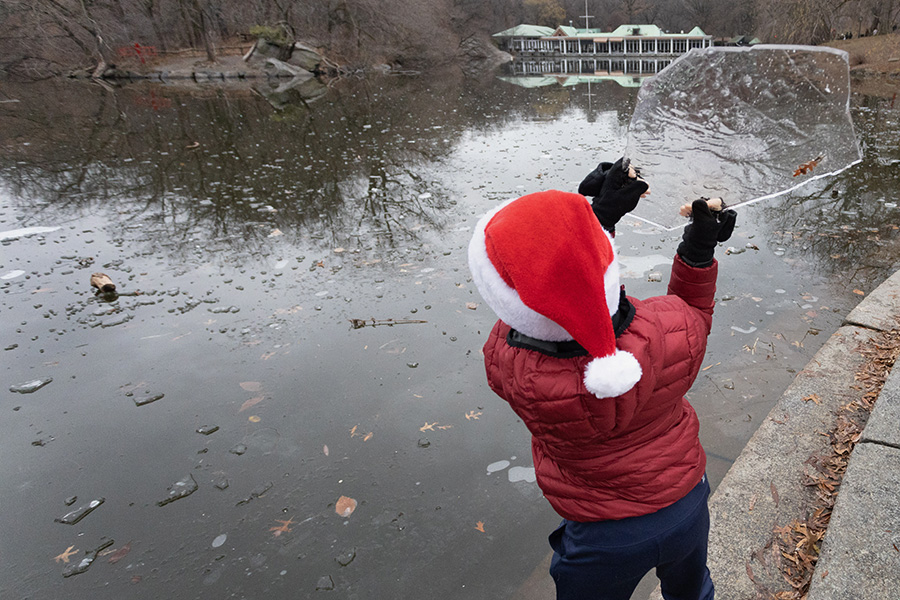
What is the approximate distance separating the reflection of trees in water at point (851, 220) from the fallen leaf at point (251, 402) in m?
5.08

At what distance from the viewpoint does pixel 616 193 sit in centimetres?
164

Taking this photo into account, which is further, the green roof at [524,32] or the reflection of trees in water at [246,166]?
the green roof at [524,32]

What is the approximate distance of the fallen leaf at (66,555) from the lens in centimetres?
236

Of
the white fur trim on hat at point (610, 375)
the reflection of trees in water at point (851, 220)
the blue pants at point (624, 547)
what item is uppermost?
the white fur trim on hat at point (610, 375)

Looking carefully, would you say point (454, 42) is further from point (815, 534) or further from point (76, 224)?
point (815, 534)

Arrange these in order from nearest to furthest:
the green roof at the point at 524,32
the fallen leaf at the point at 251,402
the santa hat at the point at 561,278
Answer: the santa hat at the point at 561,278 < the fallen leaf at the point at 251,402 < the green roof at the point at 524,32

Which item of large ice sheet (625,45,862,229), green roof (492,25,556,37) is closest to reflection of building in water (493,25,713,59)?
green roof (492,25,556,37)

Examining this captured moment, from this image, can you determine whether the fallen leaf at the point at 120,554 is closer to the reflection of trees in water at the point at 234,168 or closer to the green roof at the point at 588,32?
the reflection of trees in water at the point at 234,168

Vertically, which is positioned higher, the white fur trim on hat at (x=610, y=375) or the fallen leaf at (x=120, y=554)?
the white fur trim on hat at (x=610, y=375)

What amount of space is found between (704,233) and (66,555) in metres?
3.04

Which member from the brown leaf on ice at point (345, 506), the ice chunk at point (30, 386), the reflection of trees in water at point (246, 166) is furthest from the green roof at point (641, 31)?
the brown leaf on ice at point (345, 506)

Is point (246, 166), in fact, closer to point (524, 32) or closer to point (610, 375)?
point (610, 375)

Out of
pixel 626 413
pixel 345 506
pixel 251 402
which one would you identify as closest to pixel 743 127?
pixel 626 413

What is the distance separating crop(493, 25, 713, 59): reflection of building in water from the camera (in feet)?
209
